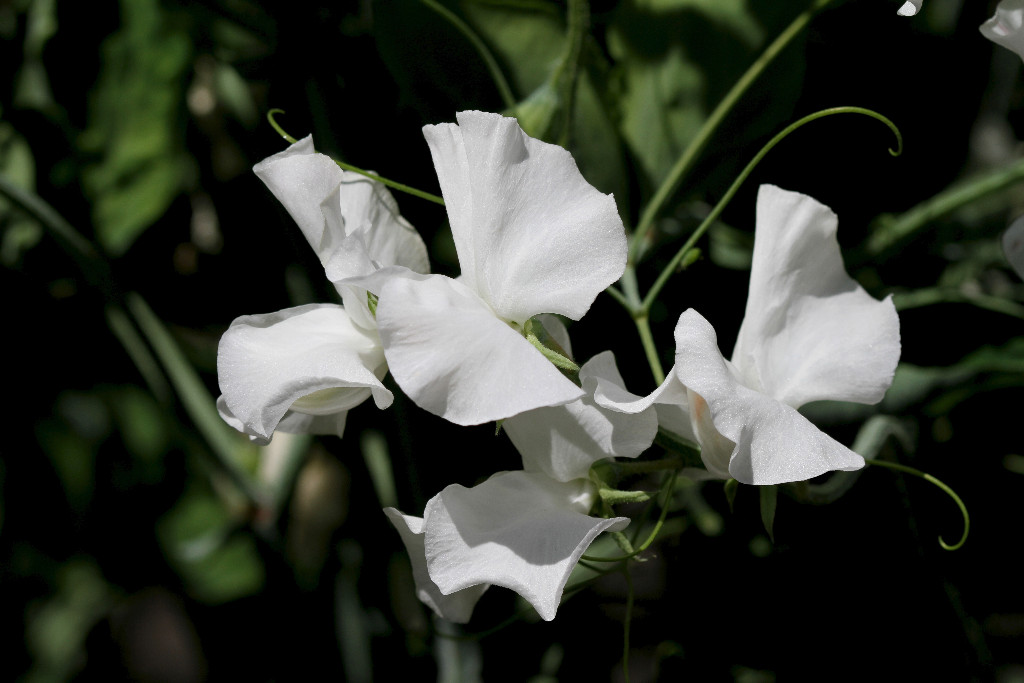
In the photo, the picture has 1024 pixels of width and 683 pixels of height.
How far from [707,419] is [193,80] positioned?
1.51 feet

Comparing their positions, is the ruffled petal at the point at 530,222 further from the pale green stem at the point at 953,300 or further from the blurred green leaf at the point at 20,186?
the blurred green leaf at the point at 20,186

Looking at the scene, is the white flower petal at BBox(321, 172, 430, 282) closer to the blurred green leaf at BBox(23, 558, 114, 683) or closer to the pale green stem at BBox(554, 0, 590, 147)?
the pale green stem at BBox(554, 0, 590, 147)

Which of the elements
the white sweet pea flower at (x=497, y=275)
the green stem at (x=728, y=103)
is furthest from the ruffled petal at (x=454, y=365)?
the green stem at (x=728, y=103)

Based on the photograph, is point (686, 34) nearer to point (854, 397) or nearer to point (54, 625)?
point (854, 397)

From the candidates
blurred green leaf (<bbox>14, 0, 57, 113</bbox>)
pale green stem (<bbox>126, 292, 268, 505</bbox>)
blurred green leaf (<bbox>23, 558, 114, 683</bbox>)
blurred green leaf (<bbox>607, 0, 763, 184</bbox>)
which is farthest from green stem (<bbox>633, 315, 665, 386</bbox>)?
blurred green leaf (<bbox>23, 558, 114, 683</bbox>)

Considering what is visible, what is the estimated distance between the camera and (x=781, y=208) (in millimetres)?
261

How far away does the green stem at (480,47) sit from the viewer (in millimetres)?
316

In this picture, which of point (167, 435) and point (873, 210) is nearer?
point (873, 210)

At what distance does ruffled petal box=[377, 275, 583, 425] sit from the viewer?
0.64 feet

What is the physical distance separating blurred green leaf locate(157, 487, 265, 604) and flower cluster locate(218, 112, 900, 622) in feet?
1.28

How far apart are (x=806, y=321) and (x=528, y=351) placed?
11cm

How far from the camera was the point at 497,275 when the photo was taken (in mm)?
231

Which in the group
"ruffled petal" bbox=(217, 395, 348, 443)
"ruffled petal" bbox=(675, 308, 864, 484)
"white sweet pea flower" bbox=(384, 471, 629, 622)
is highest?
"ruffled petal" bbox=(675, 308, 864, 484)

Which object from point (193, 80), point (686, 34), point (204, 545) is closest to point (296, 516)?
point (204, 545)
